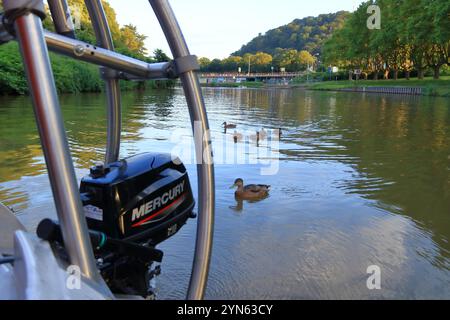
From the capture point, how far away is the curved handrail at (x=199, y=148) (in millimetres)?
1130

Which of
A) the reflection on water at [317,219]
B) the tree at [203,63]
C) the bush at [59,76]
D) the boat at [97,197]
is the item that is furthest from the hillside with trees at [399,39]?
the boat at [97,197]

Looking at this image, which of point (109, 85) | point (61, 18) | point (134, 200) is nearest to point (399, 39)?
point (134, 200)

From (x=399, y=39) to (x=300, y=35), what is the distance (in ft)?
406

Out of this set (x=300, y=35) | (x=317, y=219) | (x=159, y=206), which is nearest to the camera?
(x=159, y=206)

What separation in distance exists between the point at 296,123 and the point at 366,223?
37.3ft

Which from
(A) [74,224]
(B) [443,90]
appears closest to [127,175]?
(A) [74,224]

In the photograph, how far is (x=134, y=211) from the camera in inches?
73.8

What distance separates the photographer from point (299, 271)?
388 centimetres

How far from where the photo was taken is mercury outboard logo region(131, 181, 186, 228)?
1892 mm

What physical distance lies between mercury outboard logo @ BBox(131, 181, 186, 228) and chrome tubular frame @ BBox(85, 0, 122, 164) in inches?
9.9

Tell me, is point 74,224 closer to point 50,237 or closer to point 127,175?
point 50,237
